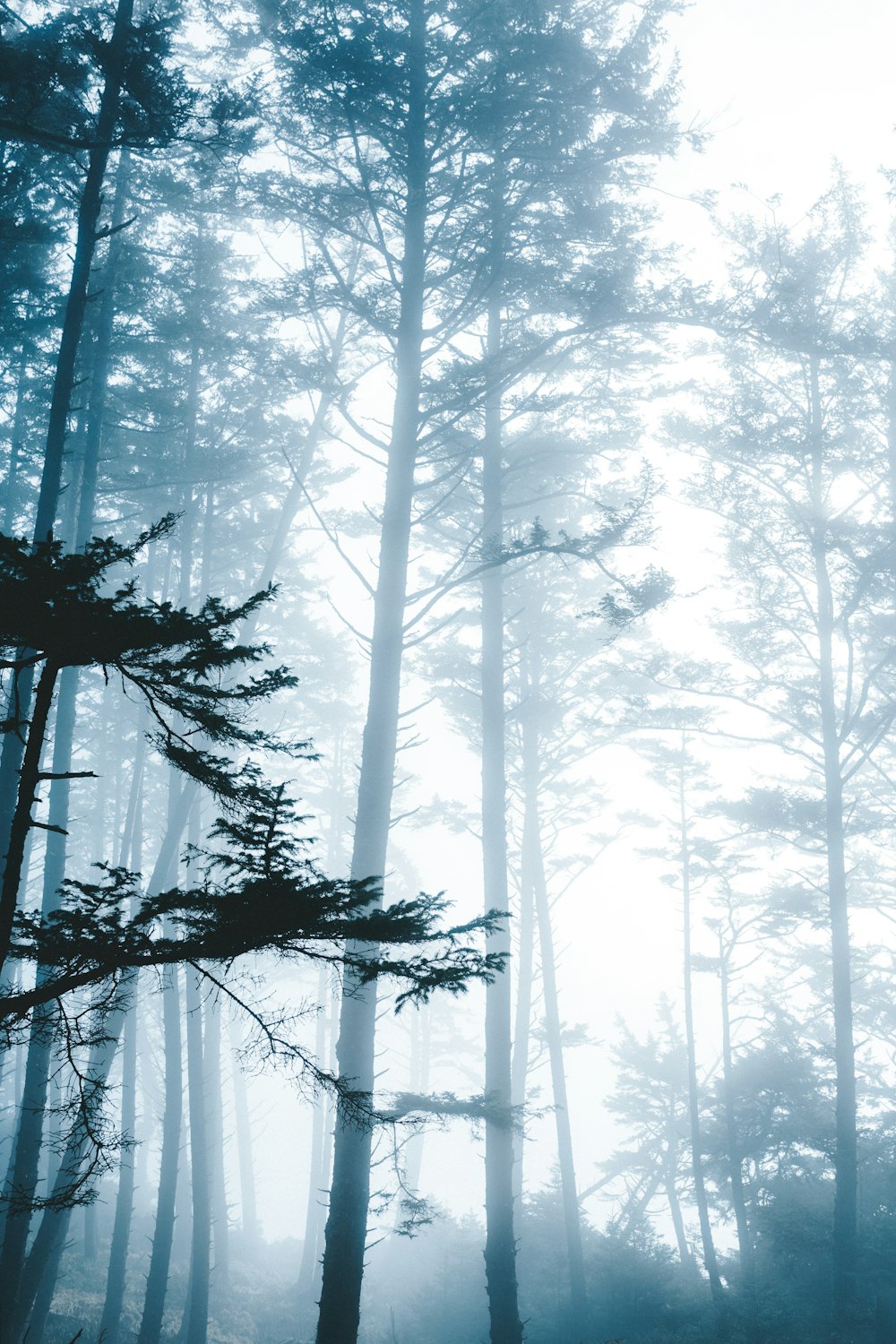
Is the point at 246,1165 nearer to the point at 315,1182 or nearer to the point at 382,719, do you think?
the point at 315,1182

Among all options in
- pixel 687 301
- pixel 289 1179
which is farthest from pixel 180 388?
pixel 289 1179

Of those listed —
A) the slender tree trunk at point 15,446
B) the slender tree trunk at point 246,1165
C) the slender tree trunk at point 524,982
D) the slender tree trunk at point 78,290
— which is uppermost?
the slender tree trunk at point 15,446

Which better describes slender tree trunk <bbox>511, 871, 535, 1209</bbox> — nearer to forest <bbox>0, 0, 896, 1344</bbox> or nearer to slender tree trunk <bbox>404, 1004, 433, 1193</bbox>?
forest <bbox>0, 0, 896, 1344</bbox>

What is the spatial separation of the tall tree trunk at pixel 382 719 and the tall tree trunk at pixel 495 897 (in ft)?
3.20

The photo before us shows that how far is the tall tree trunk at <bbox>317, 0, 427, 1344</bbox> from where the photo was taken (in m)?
6.47

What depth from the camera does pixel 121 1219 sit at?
15469mm

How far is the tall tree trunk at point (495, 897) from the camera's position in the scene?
Result: 853 centimetres

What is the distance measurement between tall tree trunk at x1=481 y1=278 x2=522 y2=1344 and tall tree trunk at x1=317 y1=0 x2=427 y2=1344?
977mm

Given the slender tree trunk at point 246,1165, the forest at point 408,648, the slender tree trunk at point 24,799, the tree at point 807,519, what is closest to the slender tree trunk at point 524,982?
the forest at point 408,648

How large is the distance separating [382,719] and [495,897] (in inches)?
168

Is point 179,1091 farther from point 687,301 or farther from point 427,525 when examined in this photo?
point 687,301

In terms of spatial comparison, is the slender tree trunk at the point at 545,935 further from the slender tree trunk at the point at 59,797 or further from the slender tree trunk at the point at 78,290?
the slender tree trunk at the point at 78,290

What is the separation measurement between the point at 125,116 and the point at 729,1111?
21.2 m

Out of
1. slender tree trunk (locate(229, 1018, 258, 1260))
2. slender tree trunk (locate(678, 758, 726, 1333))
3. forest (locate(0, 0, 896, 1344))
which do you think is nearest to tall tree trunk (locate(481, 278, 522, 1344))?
forest (locate(0, 0, 896, 1344))
